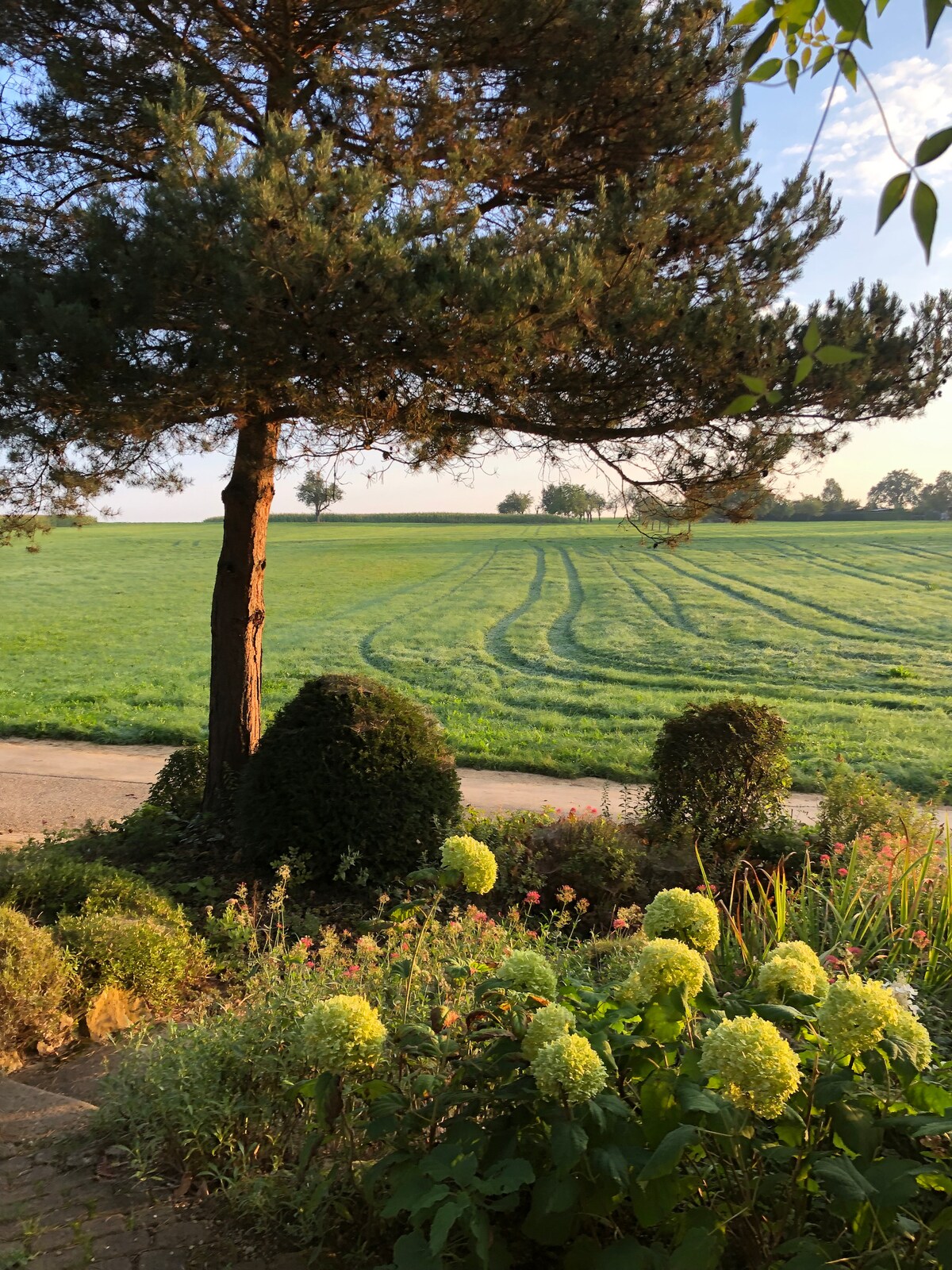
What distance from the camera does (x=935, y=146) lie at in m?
0.98

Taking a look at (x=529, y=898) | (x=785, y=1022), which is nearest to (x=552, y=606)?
(x=529, y=898)

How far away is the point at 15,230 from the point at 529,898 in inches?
197

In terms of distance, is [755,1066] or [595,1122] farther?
[595,1122]

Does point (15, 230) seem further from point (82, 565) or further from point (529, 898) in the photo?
point (82, 565)

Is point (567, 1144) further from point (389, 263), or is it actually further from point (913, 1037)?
point (389, 263)

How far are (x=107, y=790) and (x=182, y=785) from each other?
2340mm

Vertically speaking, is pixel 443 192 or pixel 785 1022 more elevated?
pixel 443 192

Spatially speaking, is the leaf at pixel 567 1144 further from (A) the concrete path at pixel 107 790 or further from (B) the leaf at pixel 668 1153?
(A) the concrete path at pixel 107 790

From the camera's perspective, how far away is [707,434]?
5344 millimetres

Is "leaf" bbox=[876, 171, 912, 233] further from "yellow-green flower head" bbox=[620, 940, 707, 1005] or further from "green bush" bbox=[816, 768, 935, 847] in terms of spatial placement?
"green bush" bbox=[816, 768, 935, 847]

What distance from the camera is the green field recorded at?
11.4m

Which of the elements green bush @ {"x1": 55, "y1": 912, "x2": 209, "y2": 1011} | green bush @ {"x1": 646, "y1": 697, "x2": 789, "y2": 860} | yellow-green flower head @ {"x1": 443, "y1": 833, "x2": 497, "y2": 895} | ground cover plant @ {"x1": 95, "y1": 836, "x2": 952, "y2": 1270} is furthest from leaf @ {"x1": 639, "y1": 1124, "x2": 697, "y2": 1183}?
green bush @ {"x1": 646, "y1": 697, "x2": 789, "y2": 860}

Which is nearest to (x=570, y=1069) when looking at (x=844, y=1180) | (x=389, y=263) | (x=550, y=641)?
(x=844, y=1180)

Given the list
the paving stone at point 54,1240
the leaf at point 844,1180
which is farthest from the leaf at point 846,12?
the paving stone at point 54,1240
